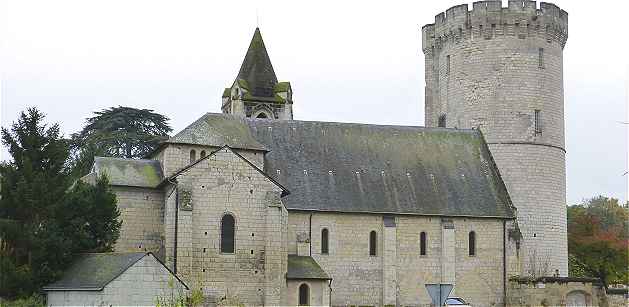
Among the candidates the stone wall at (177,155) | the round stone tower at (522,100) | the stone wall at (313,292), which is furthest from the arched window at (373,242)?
the round stone tower at (522,100)

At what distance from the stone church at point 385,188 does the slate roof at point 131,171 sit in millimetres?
76

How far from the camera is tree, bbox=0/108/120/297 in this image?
36500 millimetres

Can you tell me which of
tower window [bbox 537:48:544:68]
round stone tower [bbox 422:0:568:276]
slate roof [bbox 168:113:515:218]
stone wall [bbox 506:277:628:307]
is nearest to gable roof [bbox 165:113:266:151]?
slate roof [bbox 168:113:515:218]

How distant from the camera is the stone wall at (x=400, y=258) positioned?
4803 cm

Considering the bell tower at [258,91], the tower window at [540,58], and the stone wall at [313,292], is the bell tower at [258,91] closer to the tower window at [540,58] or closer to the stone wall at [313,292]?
the tower window at [540,58]

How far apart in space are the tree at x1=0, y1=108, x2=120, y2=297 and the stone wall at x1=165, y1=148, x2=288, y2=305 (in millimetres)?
3151

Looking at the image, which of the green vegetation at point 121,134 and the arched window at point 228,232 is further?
the green vegetation at point 121,134

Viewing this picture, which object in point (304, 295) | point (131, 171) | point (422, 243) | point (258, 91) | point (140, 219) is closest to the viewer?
point (304, 295)

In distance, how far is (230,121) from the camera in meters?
50.2

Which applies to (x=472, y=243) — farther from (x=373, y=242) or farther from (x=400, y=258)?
(x=373, y=242)

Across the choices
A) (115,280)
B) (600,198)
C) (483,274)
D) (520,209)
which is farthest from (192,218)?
(600,198)

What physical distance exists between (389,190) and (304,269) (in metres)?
7.23

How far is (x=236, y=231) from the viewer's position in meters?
43.3

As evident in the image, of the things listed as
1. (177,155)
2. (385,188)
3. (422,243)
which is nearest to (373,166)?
(385,188)
